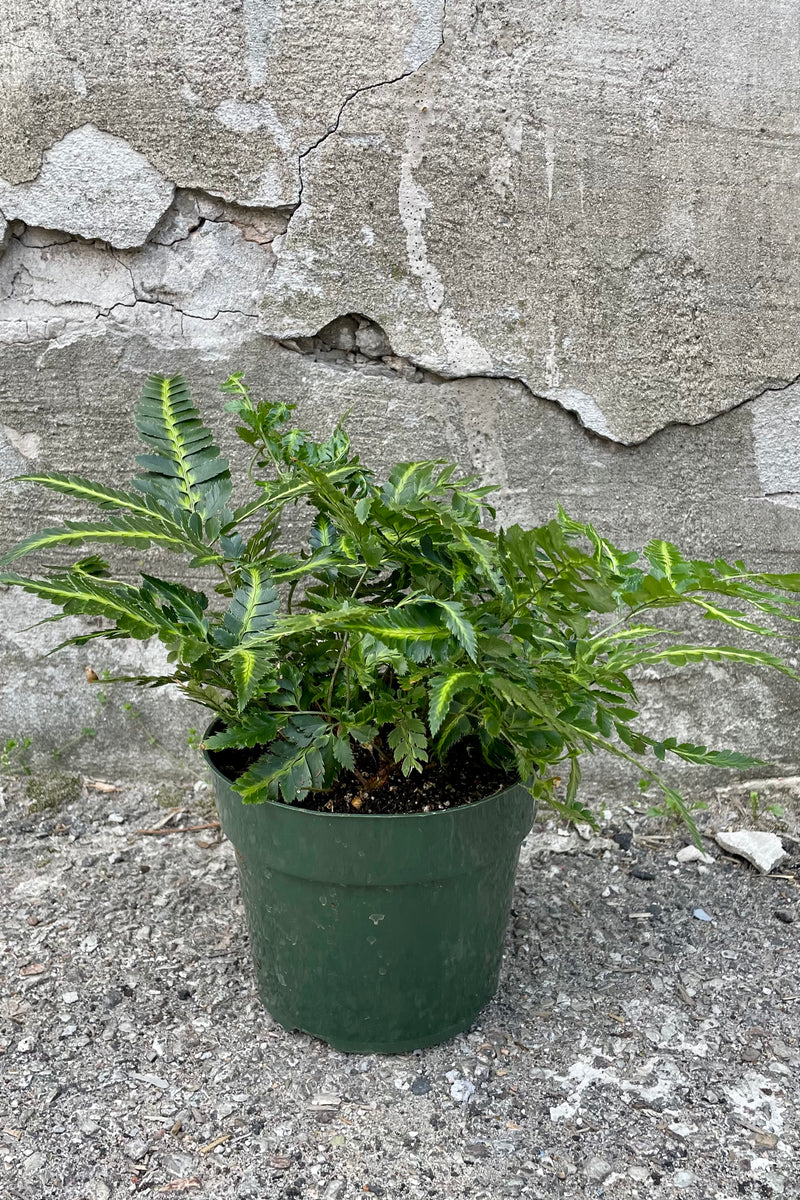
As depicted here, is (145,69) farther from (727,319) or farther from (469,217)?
(727,319)

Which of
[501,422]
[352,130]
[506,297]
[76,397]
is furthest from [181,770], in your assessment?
[352,130]

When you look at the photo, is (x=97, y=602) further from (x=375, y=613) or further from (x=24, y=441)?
(x=24, y=441)

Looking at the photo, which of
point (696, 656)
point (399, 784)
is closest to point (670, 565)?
point (696, 656)

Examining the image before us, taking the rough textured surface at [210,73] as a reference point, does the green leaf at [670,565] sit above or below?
below

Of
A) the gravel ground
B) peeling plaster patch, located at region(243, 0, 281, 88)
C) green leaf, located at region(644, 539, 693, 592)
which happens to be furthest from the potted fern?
peeling plaster patch, located at region(243, 0, 281, 88)

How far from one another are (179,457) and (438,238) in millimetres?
718

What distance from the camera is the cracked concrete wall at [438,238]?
1.75 meters

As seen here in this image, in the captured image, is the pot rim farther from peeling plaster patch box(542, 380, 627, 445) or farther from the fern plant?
peeling plaster patch box(542, 380, 627, 445)

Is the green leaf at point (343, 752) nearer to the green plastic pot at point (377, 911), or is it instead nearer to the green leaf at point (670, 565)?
the green plastic pot at point (377, 911)

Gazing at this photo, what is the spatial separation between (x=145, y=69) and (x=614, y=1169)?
6.15 feet

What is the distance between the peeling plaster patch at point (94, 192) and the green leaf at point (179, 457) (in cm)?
53

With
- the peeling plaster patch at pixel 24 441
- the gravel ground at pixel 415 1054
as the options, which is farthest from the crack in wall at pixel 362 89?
the gravel ground at pixel 415 1054

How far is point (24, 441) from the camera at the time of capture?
6.40 ft

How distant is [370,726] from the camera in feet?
4.42
